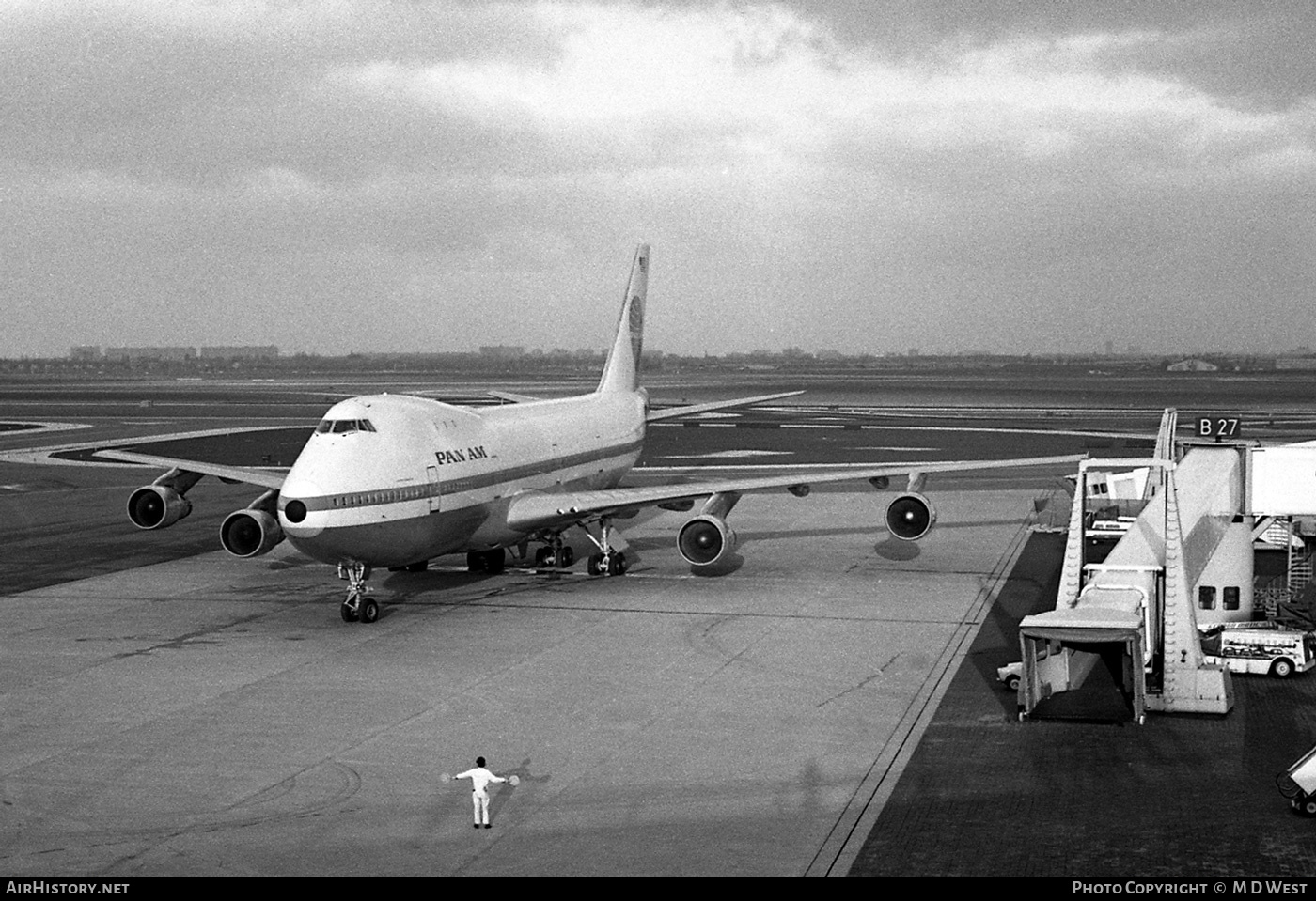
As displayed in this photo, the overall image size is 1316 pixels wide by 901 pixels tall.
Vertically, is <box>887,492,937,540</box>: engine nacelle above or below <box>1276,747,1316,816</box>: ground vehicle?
above

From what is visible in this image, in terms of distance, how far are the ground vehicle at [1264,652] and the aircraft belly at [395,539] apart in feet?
57.8

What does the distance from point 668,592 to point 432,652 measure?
28.8 ft

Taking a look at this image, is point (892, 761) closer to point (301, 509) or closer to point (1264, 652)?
point (1264, 652)

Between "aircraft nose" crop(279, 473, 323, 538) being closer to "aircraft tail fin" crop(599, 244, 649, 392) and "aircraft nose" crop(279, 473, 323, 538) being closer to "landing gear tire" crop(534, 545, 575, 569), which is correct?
"landing gear tire" crop(534, 545, 575, 569)

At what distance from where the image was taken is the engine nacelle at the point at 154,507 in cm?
3841

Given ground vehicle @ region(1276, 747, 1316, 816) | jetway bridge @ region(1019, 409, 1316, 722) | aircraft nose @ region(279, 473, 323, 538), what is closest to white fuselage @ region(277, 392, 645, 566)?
aircraft nose @ region(279, 473, 323, 538)

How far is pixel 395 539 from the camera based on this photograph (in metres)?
31.8

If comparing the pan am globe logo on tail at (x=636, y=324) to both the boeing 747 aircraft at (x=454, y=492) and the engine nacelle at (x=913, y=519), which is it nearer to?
the boeing 747 aircraft at (x=454, y=492)

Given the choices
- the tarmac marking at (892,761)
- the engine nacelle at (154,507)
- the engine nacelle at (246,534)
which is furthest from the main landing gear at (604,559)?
the engine nacelle at (154,507)

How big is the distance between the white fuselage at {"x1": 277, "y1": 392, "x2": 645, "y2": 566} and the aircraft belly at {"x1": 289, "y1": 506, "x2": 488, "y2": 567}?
3 centimetres

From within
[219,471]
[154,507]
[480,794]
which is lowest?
[480,794]

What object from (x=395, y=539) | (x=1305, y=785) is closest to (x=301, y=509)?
(x=395, y=539)

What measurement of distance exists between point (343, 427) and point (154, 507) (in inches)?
378

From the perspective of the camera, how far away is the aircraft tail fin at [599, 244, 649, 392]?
4919 centimetres
